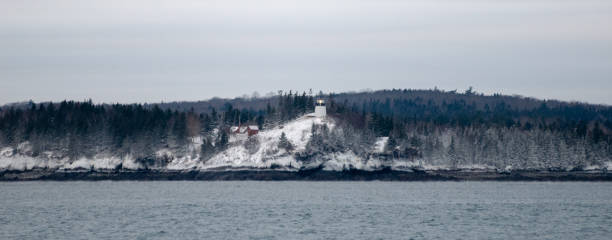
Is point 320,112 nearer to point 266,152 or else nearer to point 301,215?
point 266,152

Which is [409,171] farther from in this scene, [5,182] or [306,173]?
[5,182]

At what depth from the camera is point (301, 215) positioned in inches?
2724

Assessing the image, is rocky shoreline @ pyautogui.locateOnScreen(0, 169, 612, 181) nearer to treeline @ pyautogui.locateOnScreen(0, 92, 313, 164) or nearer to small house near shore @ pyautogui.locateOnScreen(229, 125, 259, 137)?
treeline @ pyautogui.locateOnScreen(0, 92, 313, 164)

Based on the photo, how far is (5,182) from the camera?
13588cm

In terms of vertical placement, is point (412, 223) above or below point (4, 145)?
below

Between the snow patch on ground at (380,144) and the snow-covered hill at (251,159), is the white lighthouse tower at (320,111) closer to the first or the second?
the snow-covered hill at (251,159)

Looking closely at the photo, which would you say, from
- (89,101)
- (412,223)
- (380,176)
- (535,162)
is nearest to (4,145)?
(89,101)

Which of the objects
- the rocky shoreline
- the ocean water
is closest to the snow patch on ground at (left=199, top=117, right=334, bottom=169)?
the rocky shoreline

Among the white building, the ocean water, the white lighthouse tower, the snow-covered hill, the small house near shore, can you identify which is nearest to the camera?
the ocean water

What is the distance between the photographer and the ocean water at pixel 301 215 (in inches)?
2170

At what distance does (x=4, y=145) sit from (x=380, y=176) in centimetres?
6561

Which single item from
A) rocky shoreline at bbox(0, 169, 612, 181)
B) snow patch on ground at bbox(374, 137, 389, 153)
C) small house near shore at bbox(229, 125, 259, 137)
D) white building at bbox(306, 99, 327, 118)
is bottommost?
rocky shoreline at bbox(0, 169, 612, 181)

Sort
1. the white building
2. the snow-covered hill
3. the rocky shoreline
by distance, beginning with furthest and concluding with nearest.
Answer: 1. the white building
2. the snow-covered hill
3. the rocky shoreline

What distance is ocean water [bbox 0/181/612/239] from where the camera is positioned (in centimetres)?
5512
